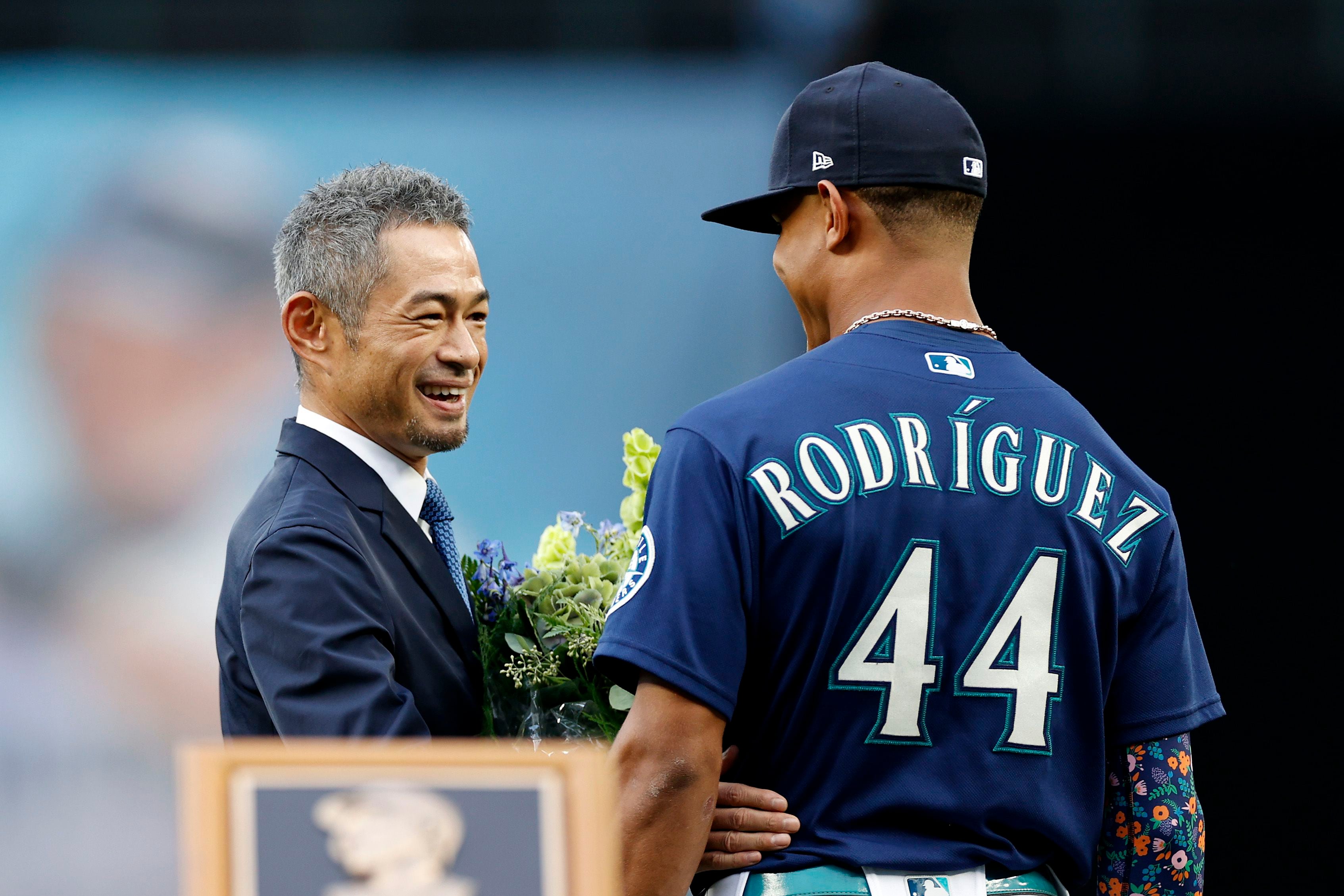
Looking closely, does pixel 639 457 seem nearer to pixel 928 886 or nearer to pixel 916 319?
pixel 916 319

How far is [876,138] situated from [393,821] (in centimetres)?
113

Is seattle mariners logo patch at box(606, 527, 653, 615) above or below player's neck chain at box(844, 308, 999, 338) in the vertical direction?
below

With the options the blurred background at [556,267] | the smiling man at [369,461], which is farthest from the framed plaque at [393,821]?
the blurred background at [556,267]

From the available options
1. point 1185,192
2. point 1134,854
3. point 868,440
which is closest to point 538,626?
point 868,440

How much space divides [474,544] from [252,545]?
7.23 ft

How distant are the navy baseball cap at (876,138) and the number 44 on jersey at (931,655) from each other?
0.47 metres

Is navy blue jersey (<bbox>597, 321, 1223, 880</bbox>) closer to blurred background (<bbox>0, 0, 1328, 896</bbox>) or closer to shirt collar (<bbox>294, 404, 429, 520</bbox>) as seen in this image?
shirt collar (<bbox>294, 404, 429, 520</bbox>)

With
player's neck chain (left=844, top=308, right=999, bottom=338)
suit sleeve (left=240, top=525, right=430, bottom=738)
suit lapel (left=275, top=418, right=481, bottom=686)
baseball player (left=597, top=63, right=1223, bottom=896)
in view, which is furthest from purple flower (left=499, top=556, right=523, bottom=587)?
player's neck chain (left=844, top=308, right=999, bottom=338)

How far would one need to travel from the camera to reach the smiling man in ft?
5.82

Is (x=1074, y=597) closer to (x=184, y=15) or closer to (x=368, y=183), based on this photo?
(x=368, y=183)

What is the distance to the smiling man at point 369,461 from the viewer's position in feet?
5.82

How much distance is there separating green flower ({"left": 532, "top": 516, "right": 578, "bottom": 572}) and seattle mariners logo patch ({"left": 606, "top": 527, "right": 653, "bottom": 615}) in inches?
19.7

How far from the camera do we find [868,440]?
1577 millimetres

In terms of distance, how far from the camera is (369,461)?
6.63 feet
